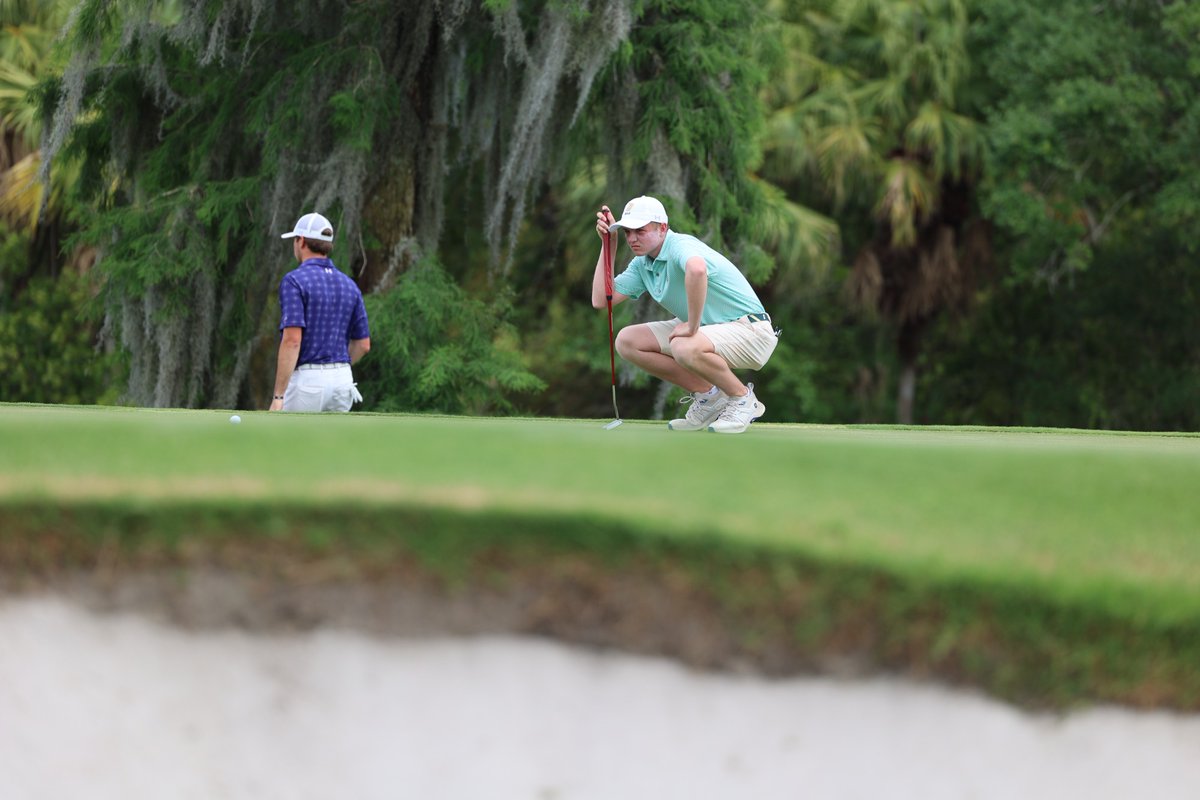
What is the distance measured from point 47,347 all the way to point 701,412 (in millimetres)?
19824

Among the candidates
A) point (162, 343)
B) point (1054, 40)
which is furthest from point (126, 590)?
point (1054, 40)

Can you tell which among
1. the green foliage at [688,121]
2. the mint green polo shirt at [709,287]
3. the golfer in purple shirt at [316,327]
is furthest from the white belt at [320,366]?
the green foliage at [688,121]

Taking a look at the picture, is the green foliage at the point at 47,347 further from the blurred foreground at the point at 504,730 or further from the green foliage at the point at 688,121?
the blurred foreground at the point at 504,730

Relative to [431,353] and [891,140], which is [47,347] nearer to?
[431,353]

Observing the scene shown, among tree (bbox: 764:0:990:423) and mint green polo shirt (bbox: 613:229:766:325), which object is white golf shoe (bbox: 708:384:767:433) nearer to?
mint green polo shirt (bbox: 613:229:766:325)

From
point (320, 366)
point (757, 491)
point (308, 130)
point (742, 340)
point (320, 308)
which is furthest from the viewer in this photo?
point (308, 130)

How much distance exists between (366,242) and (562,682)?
1001 cm

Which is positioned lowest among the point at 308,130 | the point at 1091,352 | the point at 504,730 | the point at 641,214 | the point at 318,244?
the point at 504,730

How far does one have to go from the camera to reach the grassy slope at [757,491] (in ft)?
12.6

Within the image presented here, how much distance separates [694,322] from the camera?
6996mm

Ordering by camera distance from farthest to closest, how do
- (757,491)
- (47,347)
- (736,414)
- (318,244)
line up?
(47,347) → (318,244) → (736,414) → (757,491)

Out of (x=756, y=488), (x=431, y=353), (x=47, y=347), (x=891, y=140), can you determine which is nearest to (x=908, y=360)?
(x=891, y=140)

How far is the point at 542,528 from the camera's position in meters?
3.83

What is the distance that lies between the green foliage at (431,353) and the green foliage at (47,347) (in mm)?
12590
